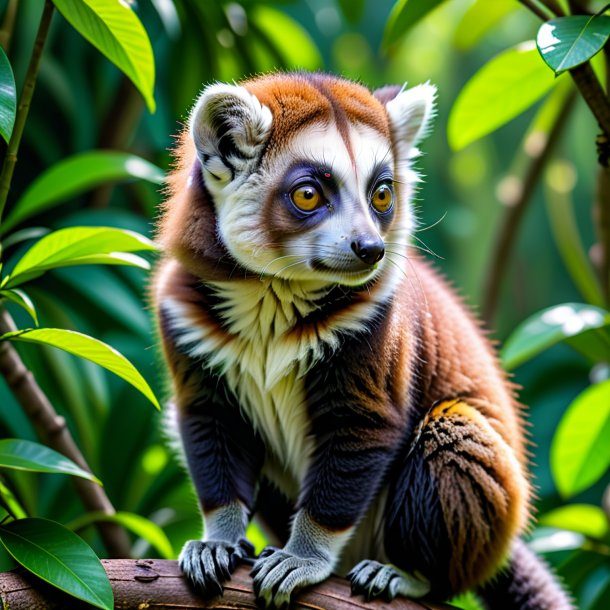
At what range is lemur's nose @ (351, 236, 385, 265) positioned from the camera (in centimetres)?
218

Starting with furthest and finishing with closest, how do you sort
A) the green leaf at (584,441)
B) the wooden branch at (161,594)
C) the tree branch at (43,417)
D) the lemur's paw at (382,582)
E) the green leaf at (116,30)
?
the green leaf at (584,441) → the tree branch at (43,417) → the lemur's paw at (382,582) → the green leaf at (116,30) → the wooden branch at (161,594)

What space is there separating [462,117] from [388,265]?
2.25 feet

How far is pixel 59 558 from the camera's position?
1.93m

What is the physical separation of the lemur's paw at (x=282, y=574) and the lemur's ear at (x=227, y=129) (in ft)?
3.35

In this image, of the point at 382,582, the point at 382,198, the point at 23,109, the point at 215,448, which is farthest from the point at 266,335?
the point at 23,109

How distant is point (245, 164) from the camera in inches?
93.7

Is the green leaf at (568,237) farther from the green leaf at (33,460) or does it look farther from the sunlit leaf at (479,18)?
the green leaf at (33,460)

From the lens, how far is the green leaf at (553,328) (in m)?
2.68

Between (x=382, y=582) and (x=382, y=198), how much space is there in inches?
41.4

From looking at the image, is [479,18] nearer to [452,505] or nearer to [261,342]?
[261,342]

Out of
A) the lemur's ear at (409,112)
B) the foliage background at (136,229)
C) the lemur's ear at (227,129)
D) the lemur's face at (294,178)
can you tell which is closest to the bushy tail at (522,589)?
the foliage background at (136,229)

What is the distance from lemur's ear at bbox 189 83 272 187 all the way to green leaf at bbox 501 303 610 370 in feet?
3.40

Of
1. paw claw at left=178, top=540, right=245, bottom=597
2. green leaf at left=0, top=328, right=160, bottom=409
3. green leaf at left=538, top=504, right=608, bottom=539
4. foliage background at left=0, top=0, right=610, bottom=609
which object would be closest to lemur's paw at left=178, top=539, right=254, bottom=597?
paw claw at left=178, top=540, right=245, bottom=597

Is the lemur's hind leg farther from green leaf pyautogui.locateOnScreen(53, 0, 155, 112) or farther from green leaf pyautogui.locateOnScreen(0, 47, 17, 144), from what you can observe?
green leaf pyautogui.locateOnScreen(0, 47, 17, 144)
